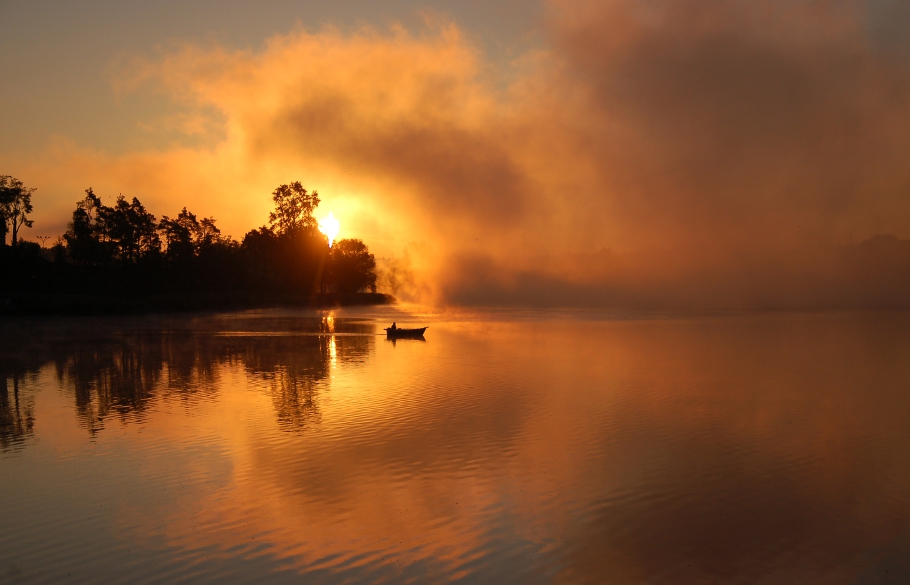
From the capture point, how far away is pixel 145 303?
97.4 meters

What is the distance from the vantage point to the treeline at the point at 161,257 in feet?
317

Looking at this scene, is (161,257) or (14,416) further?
(161,257)

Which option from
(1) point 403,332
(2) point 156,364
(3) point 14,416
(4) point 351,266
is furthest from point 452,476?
(4) point 351,266

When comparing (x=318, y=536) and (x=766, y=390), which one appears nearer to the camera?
(x=318, y=536)

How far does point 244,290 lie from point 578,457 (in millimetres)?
121415

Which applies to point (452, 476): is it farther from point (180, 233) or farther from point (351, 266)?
point (351, 266)

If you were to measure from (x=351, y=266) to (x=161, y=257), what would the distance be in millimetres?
62015

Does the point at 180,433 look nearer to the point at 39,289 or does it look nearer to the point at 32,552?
the point at 32,552

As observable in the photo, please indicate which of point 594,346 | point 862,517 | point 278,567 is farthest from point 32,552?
point 594,346

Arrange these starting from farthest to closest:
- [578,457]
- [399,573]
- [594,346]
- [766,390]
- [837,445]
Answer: [594,346], [766,390], [837,445], [578,457], [399,573]

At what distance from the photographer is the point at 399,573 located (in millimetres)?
10539

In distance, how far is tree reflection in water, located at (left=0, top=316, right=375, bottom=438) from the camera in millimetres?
24000

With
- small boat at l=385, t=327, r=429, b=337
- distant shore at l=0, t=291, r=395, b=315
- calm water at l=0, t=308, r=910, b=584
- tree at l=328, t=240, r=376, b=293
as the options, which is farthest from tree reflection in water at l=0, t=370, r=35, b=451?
tree at l=328, t=240, r=376, b=293

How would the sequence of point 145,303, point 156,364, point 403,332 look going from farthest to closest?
1. point 145,303
2. point 403,332
3. point 156,364
